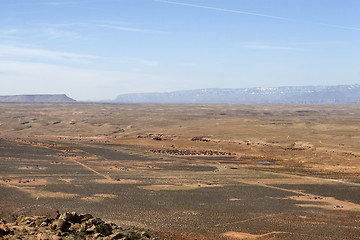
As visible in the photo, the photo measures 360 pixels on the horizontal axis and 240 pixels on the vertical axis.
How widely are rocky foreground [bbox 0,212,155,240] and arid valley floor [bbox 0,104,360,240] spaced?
6074 mm

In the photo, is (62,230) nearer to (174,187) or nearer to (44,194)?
(44,194)

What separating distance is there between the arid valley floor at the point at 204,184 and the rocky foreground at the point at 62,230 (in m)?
6.07

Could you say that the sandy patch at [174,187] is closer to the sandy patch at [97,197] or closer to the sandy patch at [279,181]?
the sandy patch at [97,197]

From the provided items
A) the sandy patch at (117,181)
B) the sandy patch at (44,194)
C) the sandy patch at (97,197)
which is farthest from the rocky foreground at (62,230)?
the sandy patch at (117,181)

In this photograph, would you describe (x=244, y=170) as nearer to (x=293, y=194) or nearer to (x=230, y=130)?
(x=293, y=194)

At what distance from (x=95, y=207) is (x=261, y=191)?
18.7 meters

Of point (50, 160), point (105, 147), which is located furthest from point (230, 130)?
point (50, 160)

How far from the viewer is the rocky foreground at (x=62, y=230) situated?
769 inches

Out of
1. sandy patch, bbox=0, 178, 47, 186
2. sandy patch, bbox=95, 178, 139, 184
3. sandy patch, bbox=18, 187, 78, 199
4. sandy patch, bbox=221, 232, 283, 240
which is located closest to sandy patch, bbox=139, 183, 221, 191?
sandy patch, bbox=95, 178, 139, 184

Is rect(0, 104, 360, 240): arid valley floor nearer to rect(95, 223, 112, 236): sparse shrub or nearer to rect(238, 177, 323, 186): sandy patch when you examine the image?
rect(238, 177, 323, 186): sandy patch

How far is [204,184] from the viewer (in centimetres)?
4550

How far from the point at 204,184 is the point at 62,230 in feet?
85.8

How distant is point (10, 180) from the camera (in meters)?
45.2

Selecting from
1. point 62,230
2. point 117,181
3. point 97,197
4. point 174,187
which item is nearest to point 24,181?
point 117,181
